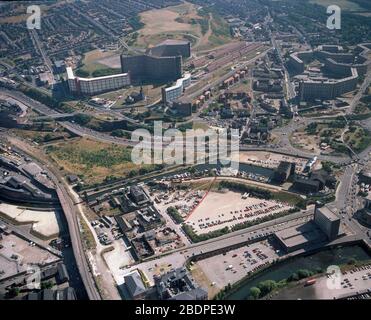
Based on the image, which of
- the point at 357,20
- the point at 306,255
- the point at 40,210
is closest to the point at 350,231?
the point at 306,255

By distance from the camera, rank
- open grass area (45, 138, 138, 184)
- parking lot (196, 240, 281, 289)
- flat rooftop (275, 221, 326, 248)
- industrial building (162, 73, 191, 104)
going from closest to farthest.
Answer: parking lot (196, 240, 281, 289), flat rooftop (275, 221, 326, 248), open grass area (45, 138, 138, 184), industrial building (162, 73, 191, 104)

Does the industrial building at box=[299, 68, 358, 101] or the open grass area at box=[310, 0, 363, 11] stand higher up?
the open grass area at box=[310, 0, 363, 11]

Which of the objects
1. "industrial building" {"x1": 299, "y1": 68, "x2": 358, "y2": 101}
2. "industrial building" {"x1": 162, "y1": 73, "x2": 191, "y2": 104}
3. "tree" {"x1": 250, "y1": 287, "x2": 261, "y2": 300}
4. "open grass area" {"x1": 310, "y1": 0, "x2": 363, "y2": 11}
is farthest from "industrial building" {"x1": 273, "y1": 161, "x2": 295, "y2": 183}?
"open grass area" {"x1": 310, "y1": 0, "x2": 363, "y2": 11}

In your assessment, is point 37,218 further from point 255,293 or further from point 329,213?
point 329,213

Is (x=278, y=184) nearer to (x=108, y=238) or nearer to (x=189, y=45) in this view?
(x=108, y=238)

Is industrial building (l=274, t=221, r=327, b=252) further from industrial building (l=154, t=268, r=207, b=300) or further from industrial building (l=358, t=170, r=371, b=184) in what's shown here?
industrial building (l=358, t=170, r=371, b=184)
